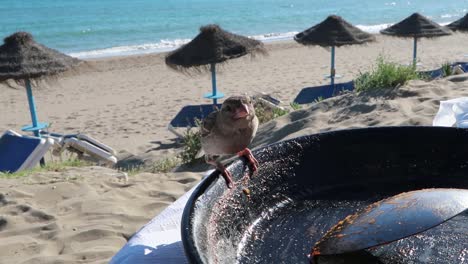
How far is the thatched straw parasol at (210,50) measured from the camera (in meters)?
10.1

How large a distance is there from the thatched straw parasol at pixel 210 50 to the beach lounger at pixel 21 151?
337 cm

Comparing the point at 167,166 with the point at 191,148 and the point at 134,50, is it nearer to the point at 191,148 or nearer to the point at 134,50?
the point at 191,148

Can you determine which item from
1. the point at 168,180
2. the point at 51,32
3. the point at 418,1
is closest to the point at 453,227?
the point at 168,180

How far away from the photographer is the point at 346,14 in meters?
48.5

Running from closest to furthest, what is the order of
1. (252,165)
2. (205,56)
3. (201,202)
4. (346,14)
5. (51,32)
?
(201,202) → (252,165) → (205,56) → (51,32) → (346,14)

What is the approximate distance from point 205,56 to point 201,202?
855 centimetres

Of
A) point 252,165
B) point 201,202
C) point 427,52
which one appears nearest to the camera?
point 201,202

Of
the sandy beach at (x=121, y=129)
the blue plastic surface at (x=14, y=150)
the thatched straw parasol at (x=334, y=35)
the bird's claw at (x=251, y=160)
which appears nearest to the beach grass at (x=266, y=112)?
the sandy beach at (x=121, y=129)

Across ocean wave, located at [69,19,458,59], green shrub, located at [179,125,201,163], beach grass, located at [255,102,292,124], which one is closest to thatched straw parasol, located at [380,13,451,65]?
beach grass, located at [255,102,292,124]

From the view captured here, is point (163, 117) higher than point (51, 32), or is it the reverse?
point (51, 32)

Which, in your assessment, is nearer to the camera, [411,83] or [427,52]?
[411,83]

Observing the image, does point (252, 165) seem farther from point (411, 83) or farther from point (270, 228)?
point (411, 83)

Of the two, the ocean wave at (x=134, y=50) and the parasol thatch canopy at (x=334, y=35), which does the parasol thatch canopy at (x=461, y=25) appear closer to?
the parasol thatch canopy at (x=334, y=35)

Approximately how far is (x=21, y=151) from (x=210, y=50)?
4.00 m
